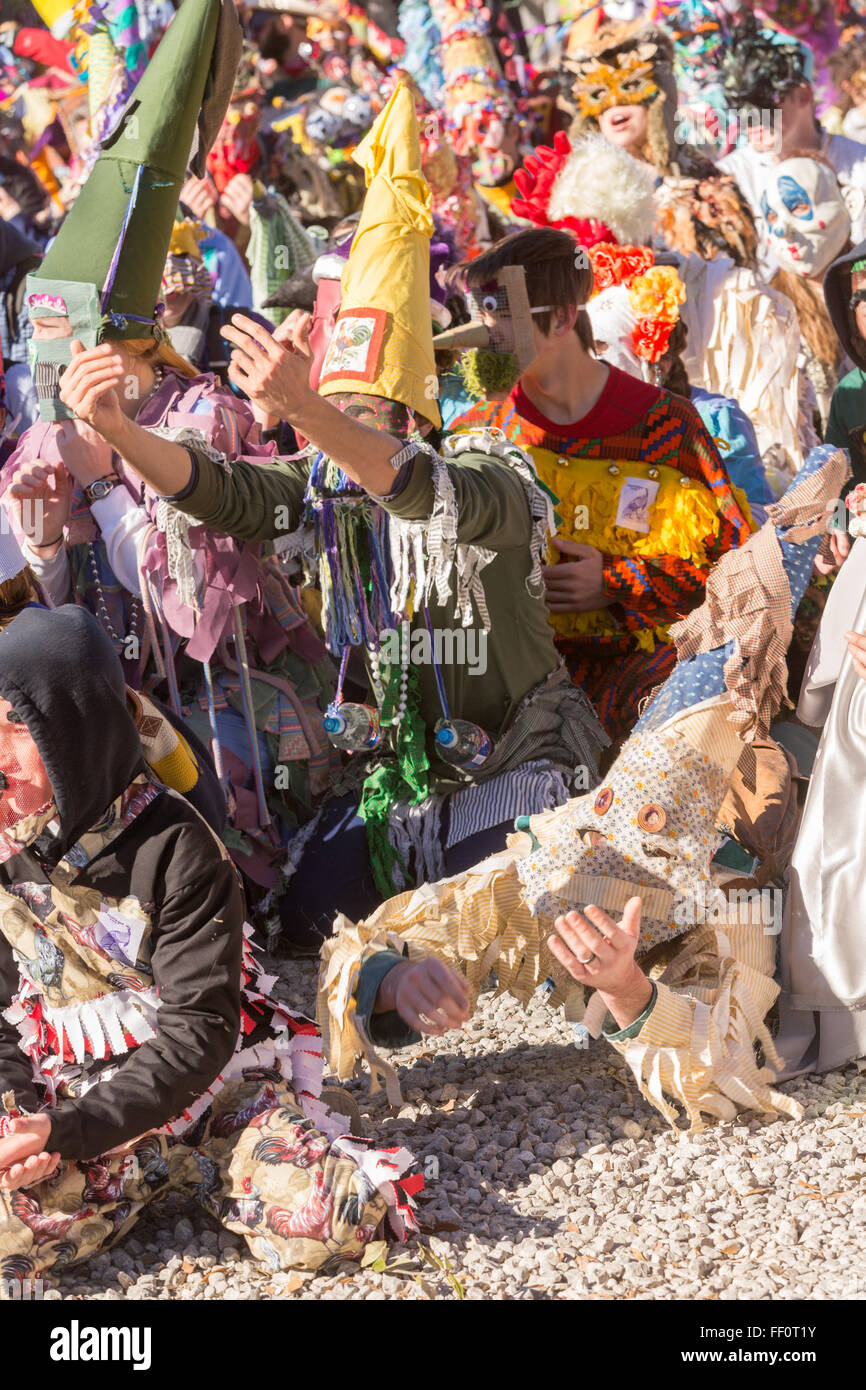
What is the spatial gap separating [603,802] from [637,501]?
1190 millimetres

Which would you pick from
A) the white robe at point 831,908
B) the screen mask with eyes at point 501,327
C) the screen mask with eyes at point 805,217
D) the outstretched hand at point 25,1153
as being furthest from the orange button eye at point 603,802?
the screen mask with eyes at point 805,217

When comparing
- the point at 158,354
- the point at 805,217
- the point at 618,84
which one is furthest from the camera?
the point at 618,84

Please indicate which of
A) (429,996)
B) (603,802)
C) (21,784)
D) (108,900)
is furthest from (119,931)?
(603,802)

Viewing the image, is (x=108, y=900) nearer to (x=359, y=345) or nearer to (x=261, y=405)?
(x=261, y=405)

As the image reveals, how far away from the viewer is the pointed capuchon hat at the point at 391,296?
3.04m

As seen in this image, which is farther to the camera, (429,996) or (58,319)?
(58,319)

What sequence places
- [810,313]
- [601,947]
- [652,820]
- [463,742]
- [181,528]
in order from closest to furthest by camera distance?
[601,947]
[652,820]
[181,528]
[463,742]
[810,313]

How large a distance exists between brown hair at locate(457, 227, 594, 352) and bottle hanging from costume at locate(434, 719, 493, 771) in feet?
3.15

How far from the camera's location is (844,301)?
4.27 metres

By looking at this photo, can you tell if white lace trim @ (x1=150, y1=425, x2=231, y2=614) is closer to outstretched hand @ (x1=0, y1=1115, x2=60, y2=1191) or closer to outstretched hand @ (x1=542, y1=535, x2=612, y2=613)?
outstretched hand @ (x1=542, y1=535, x2=612, y2=613)

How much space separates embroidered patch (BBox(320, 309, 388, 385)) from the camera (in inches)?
120

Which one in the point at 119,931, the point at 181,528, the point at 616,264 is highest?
the point at 616,264

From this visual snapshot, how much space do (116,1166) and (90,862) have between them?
0.47 metres

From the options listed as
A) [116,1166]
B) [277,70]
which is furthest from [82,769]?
[277,70]
